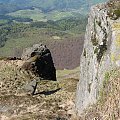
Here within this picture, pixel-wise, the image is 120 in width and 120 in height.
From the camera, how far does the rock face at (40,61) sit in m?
42.7

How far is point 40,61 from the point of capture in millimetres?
44500

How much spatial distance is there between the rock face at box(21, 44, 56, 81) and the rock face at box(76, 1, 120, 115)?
67.4 ft

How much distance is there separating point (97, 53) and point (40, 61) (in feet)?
86.8

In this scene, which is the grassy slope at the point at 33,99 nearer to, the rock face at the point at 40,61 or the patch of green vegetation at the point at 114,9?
the rock face at the point at 40,61

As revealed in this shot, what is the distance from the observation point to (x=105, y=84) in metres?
15.0

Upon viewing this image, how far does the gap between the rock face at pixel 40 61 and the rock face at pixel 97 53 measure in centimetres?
2054

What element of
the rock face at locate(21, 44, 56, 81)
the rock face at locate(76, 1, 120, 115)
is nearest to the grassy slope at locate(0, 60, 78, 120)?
the rock face at locate(76, 1, 120, 115)

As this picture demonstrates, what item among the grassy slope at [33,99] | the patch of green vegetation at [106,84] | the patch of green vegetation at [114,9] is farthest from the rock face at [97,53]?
the grassy slope at [33,99]

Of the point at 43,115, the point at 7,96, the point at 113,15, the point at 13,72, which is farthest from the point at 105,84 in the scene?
the point at 13,72

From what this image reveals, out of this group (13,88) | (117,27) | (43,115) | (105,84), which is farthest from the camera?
(13,88)

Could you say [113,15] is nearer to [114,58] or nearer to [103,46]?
[103,46]

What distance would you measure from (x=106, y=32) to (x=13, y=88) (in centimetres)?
1823

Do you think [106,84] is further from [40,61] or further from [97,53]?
[40,61]

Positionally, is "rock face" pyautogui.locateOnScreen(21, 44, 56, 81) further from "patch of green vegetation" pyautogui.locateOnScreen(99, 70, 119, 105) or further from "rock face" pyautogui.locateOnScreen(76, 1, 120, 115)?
"patch of green vegetation" pyautogui.locateOnScreen(99, 70, 119, 105)
